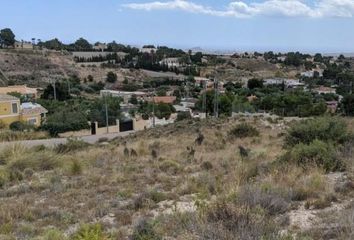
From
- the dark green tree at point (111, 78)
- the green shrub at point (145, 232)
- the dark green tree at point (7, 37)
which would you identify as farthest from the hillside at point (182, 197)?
the dark green tree at point (7, 37)

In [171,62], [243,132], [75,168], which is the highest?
[75,168]

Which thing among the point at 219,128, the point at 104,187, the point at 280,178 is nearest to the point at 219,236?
the point at 280,178

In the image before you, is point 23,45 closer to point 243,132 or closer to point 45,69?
point 45,69

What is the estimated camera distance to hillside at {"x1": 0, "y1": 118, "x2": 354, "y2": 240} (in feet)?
17.9

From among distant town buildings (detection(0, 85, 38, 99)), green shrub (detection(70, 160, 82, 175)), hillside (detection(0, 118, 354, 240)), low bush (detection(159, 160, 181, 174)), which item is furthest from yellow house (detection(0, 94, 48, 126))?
low bush (detection(159, 160, 181, 174))

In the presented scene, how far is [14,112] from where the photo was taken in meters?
54.8

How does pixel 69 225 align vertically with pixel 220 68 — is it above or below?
above

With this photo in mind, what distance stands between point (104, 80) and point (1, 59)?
25.2 metres

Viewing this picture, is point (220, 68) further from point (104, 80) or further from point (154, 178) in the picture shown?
point (154, 178)

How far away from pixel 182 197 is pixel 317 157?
3784mm

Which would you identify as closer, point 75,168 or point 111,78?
point 75,168

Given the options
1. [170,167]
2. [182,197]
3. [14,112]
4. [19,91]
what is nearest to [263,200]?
[182,197]

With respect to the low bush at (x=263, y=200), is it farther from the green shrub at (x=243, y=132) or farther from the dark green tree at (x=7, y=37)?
the dark green tree at (x=7, y=37)

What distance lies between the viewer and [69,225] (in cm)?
691
